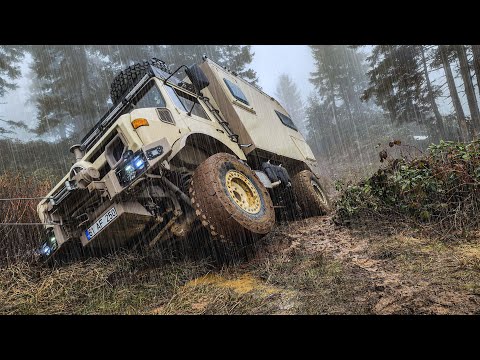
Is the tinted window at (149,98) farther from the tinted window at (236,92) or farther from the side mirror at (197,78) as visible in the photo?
the tinted window at (236,92)

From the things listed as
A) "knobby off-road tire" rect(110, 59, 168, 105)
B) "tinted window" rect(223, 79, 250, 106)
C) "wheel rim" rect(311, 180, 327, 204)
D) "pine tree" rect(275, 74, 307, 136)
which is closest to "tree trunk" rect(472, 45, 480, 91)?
"wheel rim" rect(311, 180, 327, 204)

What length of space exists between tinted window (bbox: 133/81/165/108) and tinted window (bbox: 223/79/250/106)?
5.65ft

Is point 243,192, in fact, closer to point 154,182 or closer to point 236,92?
point 154,182

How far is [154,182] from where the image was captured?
385 centimetres

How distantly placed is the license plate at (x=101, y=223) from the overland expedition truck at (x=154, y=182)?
0.01m

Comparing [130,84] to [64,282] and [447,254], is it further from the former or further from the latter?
[447,254]

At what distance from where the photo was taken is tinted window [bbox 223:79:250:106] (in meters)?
6.11

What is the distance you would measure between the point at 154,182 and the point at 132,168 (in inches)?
17.6

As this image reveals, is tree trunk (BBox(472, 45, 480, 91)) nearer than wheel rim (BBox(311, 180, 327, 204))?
No

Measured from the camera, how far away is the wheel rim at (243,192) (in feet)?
13.0

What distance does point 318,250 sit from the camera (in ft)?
14.4

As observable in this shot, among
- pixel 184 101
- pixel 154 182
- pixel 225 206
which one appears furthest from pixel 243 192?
pixel 184 101

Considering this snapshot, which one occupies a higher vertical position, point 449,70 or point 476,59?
point 449,70

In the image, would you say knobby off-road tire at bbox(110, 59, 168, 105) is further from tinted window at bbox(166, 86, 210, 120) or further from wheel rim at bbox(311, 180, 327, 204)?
wheel rim at bbox(311, 180, 327, 204)
